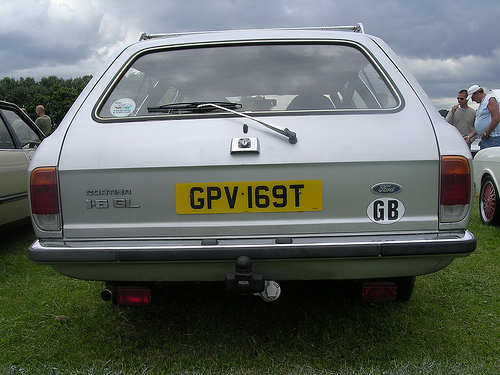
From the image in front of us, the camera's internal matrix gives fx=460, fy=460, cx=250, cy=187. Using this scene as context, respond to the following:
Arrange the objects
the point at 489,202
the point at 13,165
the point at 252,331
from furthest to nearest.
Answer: the point at 489,202 < the point at 13,165 < the point at 252,331

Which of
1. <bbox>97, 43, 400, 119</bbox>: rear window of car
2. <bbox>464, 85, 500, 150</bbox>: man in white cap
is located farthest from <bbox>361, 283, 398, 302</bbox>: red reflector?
<bbox>464, 85, 500, 150</bbox>: man in white cap

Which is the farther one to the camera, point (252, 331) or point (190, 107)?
point (252, 331)

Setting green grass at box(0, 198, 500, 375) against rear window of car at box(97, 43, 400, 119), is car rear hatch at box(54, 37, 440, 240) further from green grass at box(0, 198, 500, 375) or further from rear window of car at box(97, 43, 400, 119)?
green grass at box(0, 198, 500, 375)

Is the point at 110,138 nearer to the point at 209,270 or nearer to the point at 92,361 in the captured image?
the point at 209,270

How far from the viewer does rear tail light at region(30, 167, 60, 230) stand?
2.08m

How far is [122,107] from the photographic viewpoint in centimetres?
236

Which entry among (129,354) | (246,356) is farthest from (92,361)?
(246,356)

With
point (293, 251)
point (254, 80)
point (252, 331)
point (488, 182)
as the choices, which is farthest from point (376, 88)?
point (488, 182)

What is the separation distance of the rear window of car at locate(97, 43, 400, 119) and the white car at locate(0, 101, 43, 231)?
93.5 inches

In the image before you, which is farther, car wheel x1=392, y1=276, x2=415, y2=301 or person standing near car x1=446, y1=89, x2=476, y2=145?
person standing near car x1=446, y1=89, x2=476, y2=145

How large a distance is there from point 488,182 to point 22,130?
17.3 ft

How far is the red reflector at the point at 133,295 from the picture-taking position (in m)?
2.23

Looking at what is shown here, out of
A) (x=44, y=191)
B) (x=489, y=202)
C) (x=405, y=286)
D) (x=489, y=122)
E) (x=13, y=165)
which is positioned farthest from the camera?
(x=489, y=122)

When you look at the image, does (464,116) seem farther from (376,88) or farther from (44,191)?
(44,191)
